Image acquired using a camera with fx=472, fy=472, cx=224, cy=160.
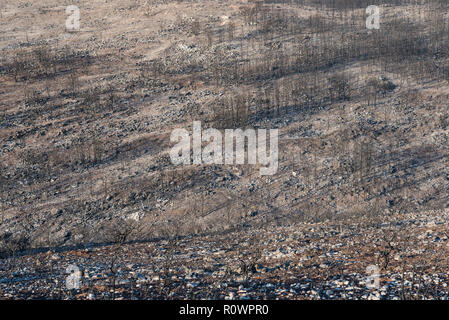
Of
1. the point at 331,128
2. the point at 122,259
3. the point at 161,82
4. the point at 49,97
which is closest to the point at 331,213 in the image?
the point at 331,128

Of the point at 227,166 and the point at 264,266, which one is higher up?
the point at 264,266

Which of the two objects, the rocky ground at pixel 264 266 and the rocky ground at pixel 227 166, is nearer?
the rocky ground at pixel 264 266

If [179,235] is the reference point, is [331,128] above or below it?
above

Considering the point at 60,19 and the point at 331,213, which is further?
the point at 60,19

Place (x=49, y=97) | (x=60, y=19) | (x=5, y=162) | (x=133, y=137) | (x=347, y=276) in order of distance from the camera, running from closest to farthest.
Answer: (x=347, y=276), (x=5, y=162), (x=133, y=137), (x=49, y=97), (x=60, y=19)

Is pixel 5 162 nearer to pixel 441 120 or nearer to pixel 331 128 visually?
pixel 331 128

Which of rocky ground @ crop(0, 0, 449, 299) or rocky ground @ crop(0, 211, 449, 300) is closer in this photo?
rocky ground @ crop(0, 211, 449, 300)

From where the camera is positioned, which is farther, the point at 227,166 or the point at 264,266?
the point at 227,166

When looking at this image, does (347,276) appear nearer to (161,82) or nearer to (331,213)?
(331,213)

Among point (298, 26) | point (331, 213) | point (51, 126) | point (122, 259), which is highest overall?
point (298, 26)

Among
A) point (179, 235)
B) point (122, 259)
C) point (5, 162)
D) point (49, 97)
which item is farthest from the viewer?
point (49, 97)
